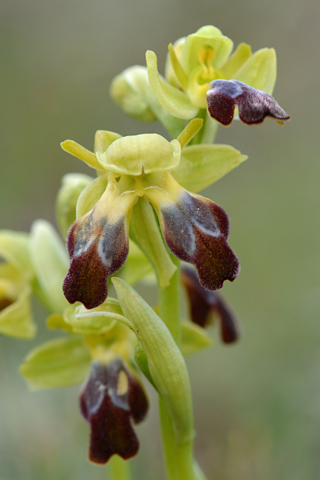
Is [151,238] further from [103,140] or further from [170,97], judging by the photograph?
[170,97]

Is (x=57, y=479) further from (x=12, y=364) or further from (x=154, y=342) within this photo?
(x=154, y=342)

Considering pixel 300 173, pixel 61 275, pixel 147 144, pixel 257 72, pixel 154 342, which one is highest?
pixel 257 72

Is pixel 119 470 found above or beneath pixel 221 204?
above

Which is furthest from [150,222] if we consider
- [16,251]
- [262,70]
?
[16,251]

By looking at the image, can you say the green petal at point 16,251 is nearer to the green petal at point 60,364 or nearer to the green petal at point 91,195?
the green petal at point 60,364

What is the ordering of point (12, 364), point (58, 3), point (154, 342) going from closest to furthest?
point (154, 342) < point (12, 364) < point (58, 3)

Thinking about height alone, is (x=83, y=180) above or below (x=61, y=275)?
above

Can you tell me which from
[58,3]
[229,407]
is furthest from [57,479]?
[58,3]
